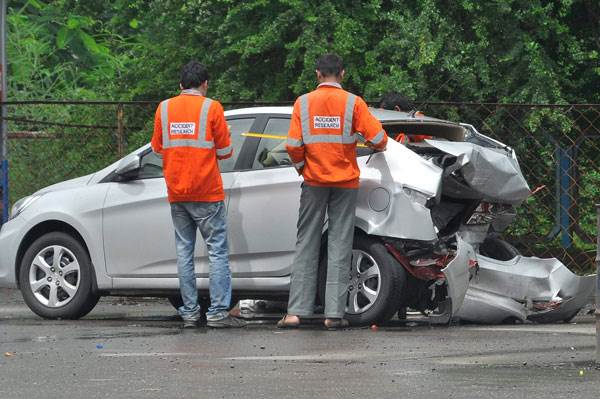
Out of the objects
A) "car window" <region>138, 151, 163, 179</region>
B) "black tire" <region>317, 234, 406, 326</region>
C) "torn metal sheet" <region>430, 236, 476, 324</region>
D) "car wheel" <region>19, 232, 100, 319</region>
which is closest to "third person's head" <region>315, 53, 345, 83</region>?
"black tire" <region>317, 234, 406, 326</region>

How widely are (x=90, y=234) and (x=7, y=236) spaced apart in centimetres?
82

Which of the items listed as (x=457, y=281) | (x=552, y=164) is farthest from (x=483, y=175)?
(x=552, y=164)

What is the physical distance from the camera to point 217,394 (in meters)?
7.94

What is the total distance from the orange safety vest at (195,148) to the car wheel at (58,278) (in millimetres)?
1283

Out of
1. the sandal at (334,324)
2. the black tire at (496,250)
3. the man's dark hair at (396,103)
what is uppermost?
the man's dark hair at (396,103)

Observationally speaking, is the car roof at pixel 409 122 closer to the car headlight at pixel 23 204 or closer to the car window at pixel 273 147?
the car window at pixel 273 147

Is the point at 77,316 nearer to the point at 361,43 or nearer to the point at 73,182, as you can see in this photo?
the point at 73,182

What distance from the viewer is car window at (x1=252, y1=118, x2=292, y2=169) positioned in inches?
492

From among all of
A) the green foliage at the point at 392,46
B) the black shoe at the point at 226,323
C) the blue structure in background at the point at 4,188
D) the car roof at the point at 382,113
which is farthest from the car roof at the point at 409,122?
the blue structure in background at the point at 4,188

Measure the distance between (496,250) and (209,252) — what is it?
2174 millimetres

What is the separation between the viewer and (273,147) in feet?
41.2

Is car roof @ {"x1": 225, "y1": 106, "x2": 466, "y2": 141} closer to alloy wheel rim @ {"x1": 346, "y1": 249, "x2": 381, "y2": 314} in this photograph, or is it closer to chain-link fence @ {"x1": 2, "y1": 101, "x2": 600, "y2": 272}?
alloy wheel rim @ {"x1": 346, "y1": 249, "x2": 381, "y2": 314}

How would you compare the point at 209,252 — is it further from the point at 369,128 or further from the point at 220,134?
the point at 369,128

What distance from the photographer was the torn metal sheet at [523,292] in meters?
12.3
